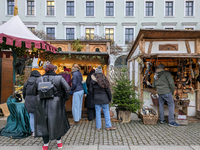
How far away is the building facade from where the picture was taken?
21844mm

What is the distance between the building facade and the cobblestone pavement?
56.6 ft

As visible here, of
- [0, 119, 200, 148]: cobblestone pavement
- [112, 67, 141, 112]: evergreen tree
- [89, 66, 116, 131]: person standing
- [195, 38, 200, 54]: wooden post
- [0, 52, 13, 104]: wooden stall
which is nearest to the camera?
[0, 119, 200, 148]: cobblestone pavement

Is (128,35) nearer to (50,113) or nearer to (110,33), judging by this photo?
(110,33)

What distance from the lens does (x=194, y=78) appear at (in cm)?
612

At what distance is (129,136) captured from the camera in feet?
13.6

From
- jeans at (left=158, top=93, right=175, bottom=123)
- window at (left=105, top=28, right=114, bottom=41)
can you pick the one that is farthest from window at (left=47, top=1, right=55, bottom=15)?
jeans at (left=158, top=93, right=175, bottom=123)

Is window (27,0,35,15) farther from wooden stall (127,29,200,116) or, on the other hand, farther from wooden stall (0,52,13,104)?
wooden stall (127,29,200,116)

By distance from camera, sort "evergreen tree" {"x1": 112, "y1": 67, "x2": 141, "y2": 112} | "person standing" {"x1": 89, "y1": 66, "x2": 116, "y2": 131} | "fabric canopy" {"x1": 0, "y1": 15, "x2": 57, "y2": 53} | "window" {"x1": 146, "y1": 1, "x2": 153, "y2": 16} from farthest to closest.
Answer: "window" {"x1": 146, "y1": 1, "x2": 153, "y2": 16}, "evergreen tree" {"x1": 112, "y1": 67, "x2": 141, "y2": 112}, "person standing" {"x1": 89, "y1": 66, "x2": 116, "y2": 131}, "fabric canopy" {"x1": 0, "y1": 15, "x2": 57, "y2": 53}

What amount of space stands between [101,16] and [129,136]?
20440 mm

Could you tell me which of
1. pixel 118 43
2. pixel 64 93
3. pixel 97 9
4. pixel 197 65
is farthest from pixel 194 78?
pixel 97 9

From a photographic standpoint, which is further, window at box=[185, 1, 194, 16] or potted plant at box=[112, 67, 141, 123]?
window at box=[185, 1, 194, 16]

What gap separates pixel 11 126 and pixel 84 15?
792 inches

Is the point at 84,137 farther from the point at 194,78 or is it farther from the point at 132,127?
the point at 194,78

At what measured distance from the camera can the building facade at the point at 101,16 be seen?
2184cm
